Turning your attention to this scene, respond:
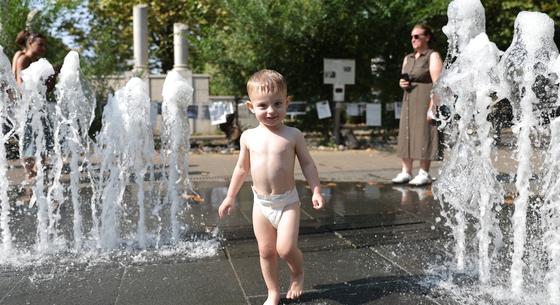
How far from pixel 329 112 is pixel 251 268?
868cm

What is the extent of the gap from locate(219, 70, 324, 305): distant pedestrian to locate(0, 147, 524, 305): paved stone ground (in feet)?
0.76

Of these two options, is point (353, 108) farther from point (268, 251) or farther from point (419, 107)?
point (268, 251)

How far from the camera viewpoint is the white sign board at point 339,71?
11.1m

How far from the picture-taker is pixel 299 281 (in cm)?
277

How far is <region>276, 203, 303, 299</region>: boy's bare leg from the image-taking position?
263 centimetres

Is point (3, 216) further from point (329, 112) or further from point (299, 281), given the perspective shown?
point (329, 112)

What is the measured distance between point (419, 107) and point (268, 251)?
3.97 metres

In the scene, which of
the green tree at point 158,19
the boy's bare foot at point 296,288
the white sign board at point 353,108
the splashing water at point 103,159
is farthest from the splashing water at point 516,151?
the green tree at point 158,19

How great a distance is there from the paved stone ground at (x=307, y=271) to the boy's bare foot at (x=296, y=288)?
0.04 metres

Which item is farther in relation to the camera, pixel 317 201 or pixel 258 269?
pixel 258 269

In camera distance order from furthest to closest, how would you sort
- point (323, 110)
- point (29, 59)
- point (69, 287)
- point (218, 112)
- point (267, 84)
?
point (218, 112) < point (323, 110) < point (29, 59) < point (69, 287) < point (267, 84)

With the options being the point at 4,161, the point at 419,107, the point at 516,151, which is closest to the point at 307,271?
the point at 516,151

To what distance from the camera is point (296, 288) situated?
276 centimetres

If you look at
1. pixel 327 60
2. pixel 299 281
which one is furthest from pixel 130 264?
pixel 327 60
